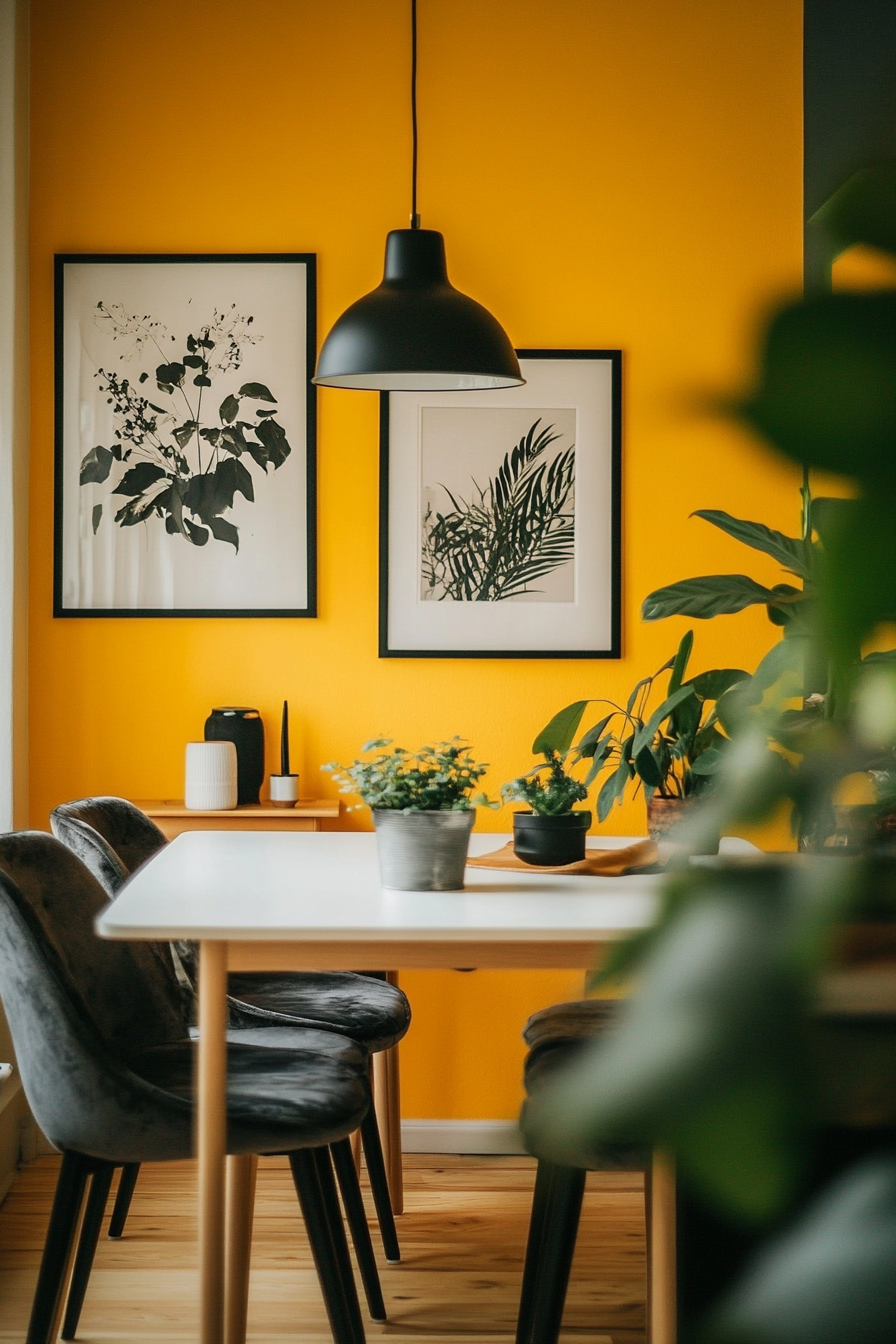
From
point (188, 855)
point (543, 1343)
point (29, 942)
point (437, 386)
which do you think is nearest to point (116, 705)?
point (188, 855)

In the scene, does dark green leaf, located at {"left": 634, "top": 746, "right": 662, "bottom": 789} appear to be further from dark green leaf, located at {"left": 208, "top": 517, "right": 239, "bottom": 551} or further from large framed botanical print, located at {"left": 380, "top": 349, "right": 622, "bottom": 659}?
dark green leaf, located at {"left": 208, "top": 517, "right": 239, "bottom": 551}

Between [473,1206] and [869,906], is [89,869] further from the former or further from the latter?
[869,906]

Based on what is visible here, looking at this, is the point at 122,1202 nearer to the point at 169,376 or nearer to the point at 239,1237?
the point at 239,1237

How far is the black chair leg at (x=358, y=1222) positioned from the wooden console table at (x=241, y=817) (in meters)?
0.94

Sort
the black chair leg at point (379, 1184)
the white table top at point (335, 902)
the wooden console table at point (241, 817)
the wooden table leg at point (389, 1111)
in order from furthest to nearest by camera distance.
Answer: the wooden console table at point (241, 817) < the wooden table leg at point (389, 1111) < the black chair leg at point (379, 1184) < the white table top at point (335, 902)

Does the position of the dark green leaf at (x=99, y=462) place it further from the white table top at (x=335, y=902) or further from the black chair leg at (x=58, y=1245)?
the black chair leg at (x=58, y=1245)

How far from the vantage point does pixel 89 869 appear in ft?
7.39

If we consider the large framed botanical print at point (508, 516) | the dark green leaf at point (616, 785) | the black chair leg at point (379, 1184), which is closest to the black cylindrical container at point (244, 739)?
the large framed botanical print at point (508, 516)

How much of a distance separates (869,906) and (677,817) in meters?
2.25

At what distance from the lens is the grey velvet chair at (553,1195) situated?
189 centimetres

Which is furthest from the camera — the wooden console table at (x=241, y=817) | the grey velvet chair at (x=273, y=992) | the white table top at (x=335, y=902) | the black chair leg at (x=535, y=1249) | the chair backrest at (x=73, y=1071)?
the wooden console table at (x=241, y=817)

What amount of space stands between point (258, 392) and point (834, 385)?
11.1 ft

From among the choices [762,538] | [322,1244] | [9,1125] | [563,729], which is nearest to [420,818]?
[322,1244]

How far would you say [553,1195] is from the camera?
6.48 feet
